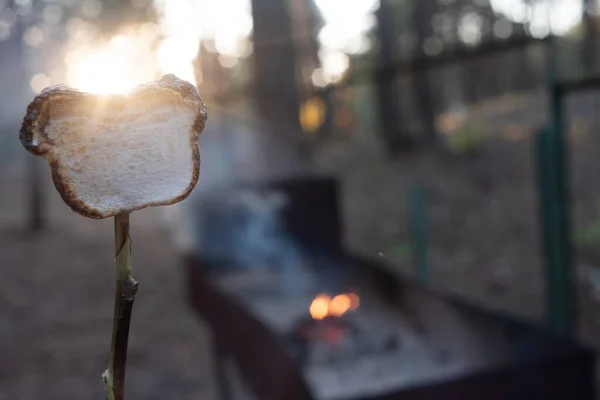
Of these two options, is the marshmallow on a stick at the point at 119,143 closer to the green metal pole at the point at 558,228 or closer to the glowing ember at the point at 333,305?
the glowing ember at the point at 333,305

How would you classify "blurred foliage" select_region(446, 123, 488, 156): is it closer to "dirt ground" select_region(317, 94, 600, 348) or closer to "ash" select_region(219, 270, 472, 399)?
"dirt ground" select_region(317, 94, 600, 348)

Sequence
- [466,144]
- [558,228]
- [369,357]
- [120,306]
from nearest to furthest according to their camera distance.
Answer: [120,306] < [369,357] < [558,228] < [466,144]

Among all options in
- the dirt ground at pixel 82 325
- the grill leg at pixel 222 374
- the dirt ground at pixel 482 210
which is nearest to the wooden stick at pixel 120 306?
the grill leg at pixel 222 374

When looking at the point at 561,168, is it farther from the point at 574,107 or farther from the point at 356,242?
the point at 574,107

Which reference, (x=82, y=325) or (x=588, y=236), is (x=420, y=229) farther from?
(x=82, y=325)

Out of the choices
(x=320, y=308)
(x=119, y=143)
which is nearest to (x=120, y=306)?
(x=119, y=143)

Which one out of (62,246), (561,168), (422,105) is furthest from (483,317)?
(62,246)

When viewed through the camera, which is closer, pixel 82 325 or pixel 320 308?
pixel 320 308
